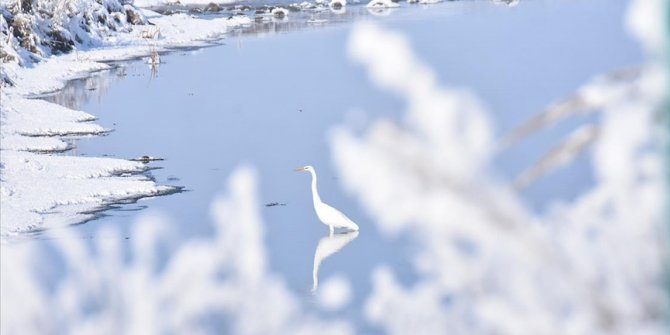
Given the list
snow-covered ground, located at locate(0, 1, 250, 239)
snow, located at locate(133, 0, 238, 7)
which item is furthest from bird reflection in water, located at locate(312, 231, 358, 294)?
snow, located at locate(133, 0, 238, 7)

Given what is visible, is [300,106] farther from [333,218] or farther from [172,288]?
[172,288]

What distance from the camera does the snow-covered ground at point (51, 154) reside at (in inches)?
411

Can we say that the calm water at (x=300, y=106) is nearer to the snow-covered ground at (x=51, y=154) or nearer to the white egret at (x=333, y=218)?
the white egret at (x=333, y=218)

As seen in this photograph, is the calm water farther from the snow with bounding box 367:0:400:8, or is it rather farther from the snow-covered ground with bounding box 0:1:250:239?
the snow with bounding box 367:0:400:8

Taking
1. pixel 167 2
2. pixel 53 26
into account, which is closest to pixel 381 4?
pixel 167 2

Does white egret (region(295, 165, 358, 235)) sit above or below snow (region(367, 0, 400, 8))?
above

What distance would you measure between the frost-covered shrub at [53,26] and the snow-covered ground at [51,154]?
0.06 m

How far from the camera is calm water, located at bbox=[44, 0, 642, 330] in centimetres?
955

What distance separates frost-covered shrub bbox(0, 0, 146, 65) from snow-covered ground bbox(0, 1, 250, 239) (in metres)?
0.06

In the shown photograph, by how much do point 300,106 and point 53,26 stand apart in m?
9.24

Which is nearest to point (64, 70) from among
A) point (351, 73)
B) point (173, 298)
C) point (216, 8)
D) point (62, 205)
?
point (351, 73)

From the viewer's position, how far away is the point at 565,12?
98.8 feet

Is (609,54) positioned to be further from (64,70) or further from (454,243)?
(454,243)

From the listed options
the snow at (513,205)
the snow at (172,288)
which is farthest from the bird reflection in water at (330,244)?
the snow at (513,205)
